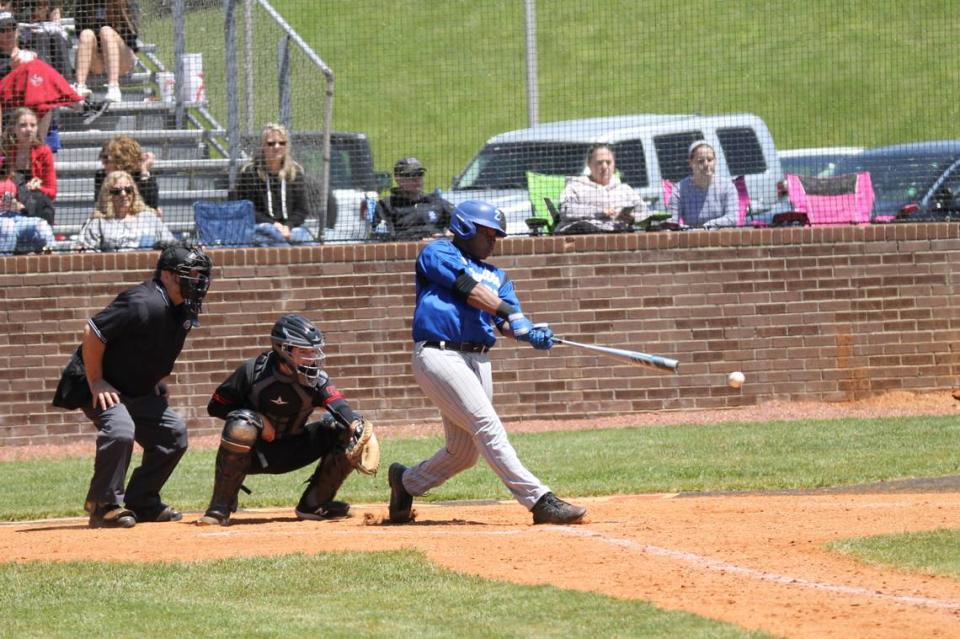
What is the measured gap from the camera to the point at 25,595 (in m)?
6.46

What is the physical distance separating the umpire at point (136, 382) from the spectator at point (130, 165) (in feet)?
16.6

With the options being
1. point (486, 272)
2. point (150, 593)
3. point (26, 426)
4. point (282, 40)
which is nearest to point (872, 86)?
point (282, 40)

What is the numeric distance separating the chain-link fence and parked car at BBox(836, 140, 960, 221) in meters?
0.02

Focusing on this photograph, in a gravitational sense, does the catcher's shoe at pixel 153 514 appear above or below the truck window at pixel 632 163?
below

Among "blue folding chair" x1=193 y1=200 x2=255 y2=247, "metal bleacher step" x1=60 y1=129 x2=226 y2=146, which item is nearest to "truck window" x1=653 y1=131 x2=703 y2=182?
"blue folding chair" x1=193 y1=200 x2=255 y2=247

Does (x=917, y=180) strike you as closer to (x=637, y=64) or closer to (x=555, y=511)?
(x=637, y=64)

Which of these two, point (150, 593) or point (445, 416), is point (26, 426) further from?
point (150, 593)

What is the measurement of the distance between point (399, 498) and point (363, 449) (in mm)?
380

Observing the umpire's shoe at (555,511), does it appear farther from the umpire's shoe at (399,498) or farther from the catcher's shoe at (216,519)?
the catcher's shoe at (216,519)

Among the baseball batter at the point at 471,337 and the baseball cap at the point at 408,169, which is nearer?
the baseball batter at the point at 471,337

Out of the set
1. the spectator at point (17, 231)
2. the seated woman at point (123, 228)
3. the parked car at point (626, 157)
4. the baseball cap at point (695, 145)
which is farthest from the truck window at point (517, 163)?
the spectator at point (17, 231)

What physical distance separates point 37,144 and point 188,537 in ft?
22.5

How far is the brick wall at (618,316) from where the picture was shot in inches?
526

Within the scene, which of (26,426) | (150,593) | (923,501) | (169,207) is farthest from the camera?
(169,207)
